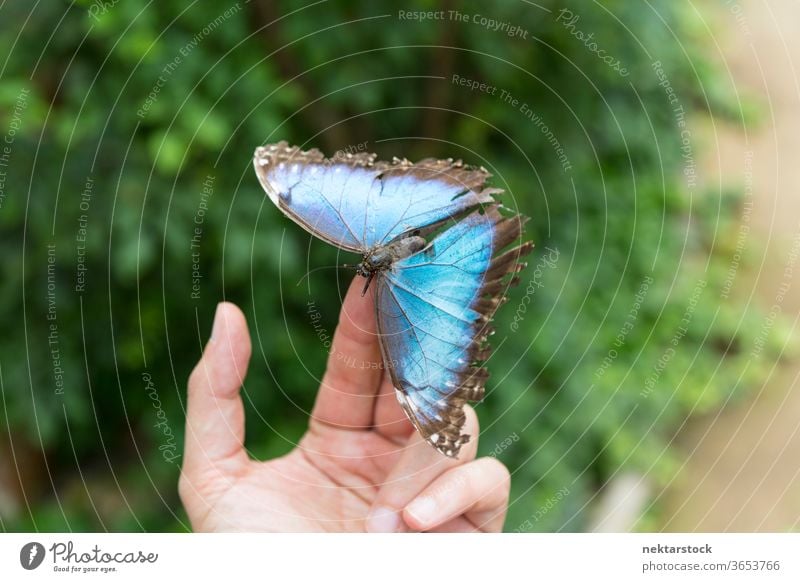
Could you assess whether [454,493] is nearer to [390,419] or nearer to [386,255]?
[390,419]

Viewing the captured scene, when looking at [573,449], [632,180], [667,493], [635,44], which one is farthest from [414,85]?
[667,493]

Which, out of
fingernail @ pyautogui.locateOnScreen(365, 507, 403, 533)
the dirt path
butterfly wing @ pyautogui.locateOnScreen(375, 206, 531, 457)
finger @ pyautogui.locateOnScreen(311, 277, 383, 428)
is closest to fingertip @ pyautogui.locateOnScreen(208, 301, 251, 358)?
finger @ pyautogui.locateOnScreen(311, 277, 383, 428)

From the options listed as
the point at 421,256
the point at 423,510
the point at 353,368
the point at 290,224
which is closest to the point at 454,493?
the point at 423,510

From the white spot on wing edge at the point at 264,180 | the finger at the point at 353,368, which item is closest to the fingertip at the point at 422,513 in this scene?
the finger at the point at 353,368

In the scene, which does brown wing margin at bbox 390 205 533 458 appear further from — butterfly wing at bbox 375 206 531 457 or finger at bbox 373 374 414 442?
finger at bbox 373 374 414 442

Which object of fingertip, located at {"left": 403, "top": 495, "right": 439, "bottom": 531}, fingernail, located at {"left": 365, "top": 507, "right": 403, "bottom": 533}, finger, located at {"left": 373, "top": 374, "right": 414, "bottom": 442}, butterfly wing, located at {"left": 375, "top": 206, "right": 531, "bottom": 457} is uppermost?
butterfly wing, located at {"left": 375, "top": 206, "right": 531, "bottom": 457}

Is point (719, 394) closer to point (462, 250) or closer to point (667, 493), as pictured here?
point (667, 493)

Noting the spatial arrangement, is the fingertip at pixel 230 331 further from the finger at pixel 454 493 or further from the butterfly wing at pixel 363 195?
the finger at pixel 454 493
